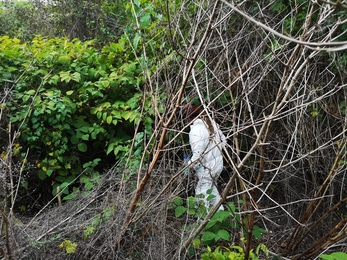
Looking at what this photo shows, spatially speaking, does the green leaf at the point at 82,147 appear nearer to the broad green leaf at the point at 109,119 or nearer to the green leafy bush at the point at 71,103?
the green leafy bush at the point at 71,103

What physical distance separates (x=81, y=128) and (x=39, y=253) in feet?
6.76

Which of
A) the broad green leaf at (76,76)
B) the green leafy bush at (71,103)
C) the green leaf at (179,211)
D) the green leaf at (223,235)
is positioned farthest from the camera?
the broad green leaf at (76,76)

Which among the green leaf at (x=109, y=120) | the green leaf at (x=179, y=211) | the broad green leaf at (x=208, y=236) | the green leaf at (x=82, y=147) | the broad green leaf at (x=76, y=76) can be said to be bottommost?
the broad green leaf at (x=208, y=236)

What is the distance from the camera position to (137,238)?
3338 mm

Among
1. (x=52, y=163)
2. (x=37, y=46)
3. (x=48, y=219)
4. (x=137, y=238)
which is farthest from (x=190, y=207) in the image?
(x=37, y=46)

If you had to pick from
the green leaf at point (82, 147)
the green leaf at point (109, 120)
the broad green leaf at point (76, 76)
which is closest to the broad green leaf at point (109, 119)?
the green leaf at point (109, 120)

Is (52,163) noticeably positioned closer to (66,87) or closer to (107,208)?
(66,87)

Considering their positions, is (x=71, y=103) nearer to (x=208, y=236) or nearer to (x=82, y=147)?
(x=82, y=147)

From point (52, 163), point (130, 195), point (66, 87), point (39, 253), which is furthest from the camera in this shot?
point (66, 87)

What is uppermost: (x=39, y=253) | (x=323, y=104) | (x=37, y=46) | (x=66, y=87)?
(x=37, y=46)

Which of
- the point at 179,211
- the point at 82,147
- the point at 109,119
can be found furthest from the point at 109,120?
the point at 179,211

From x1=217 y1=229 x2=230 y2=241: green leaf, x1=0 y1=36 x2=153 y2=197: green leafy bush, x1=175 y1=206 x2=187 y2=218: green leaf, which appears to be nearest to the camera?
x1=217 y1=229 x2=230 y2=241: green leaf

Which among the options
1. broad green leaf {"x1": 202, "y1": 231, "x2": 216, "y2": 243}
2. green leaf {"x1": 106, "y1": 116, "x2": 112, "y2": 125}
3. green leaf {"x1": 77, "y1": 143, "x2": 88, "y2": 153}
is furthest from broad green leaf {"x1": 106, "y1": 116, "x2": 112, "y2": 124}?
broad green leaf {"x1": 202, "y1": 231, "x2": 216, "y2": 243}

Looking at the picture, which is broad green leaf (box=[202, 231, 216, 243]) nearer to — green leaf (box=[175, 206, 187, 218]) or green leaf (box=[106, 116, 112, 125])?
green leaf (box=[175, 206, 187, 218])
